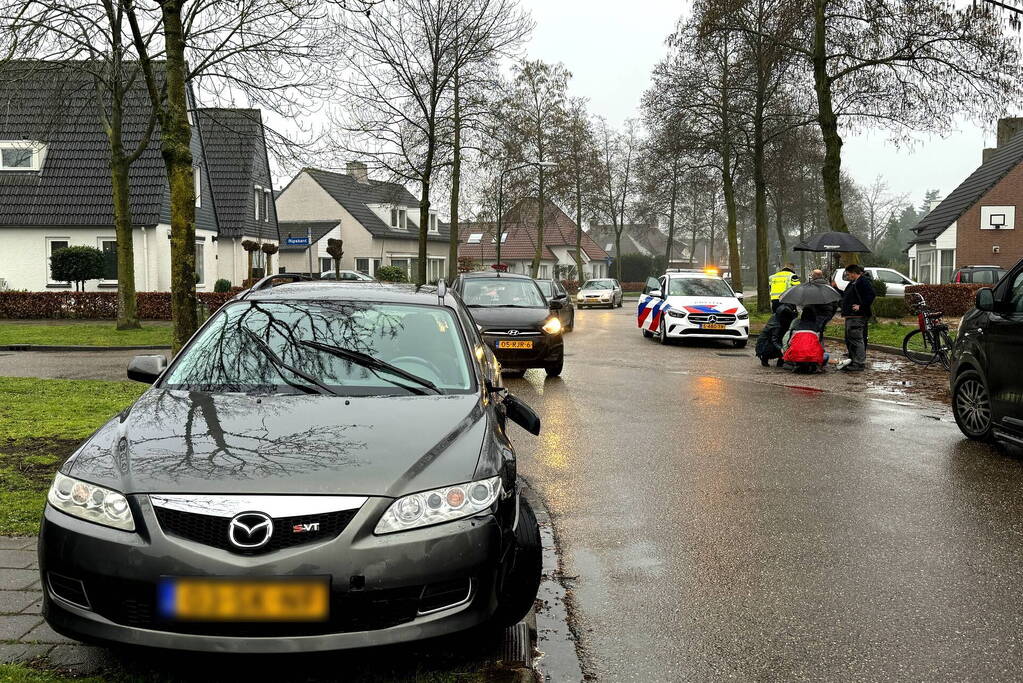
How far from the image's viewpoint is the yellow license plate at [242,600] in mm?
3330

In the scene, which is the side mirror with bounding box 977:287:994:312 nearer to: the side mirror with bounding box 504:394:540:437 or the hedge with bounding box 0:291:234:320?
the side mirror with bounding box 504:394:540:437

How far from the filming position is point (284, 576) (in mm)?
3336

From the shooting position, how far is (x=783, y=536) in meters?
5.96

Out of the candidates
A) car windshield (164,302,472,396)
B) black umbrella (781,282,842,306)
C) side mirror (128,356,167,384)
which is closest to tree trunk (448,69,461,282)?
black umbrella (781,282,842,306)

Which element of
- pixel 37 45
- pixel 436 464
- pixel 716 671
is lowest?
pixel 716 671

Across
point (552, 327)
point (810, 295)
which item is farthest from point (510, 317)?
point (810, 295)

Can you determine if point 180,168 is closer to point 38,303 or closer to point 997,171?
point 38,303

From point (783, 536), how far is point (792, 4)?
2063 cm

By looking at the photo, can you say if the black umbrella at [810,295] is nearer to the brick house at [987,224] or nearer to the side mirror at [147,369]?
the side mirror at [147,369]

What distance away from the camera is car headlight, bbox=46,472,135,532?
3508mm

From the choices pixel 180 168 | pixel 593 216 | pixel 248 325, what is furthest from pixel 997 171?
pixel 248 325

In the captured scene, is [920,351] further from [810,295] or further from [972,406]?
[972,406]

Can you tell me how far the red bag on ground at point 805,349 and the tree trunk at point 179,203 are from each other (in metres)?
9.92

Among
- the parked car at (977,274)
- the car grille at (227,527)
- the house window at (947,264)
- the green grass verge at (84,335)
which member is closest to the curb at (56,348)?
the green grass verge at (84,335)
